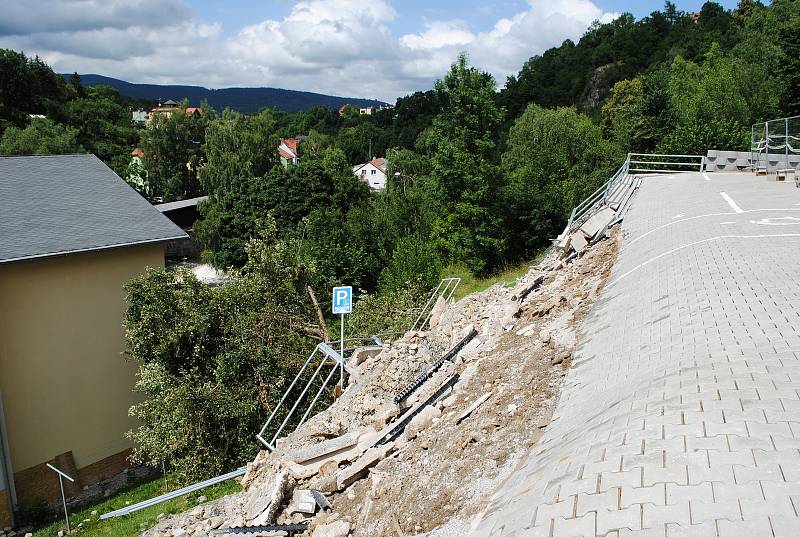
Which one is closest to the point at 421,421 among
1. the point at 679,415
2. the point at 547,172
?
the point at 679,415

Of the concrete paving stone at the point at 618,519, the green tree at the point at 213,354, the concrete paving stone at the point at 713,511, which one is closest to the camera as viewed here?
the concrete paving stone at the point at 713,511

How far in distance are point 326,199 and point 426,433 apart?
33.9m

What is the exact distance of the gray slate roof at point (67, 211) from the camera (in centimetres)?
1691

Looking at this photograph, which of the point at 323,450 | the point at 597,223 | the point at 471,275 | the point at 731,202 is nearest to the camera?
the point at 323,450

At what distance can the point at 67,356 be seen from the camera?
57.4 feet

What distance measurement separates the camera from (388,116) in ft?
443

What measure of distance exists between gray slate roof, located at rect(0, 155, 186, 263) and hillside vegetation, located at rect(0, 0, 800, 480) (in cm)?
244

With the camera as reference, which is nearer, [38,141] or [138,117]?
[38,141]

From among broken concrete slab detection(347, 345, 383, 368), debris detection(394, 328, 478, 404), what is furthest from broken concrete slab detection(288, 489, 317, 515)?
broken concrete slab detection(347, 345, 383, 368)

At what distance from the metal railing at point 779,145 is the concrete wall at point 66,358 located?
74.3 ft

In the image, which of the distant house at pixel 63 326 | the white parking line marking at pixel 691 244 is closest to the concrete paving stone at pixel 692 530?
the white parking line marking at pixel 691 244

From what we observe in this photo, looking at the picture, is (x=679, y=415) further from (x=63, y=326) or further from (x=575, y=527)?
(x=63, y=326)

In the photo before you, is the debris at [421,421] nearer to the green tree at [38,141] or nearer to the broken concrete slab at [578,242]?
the broken concrete slab at [578,242]

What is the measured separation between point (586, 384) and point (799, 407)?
252cm
